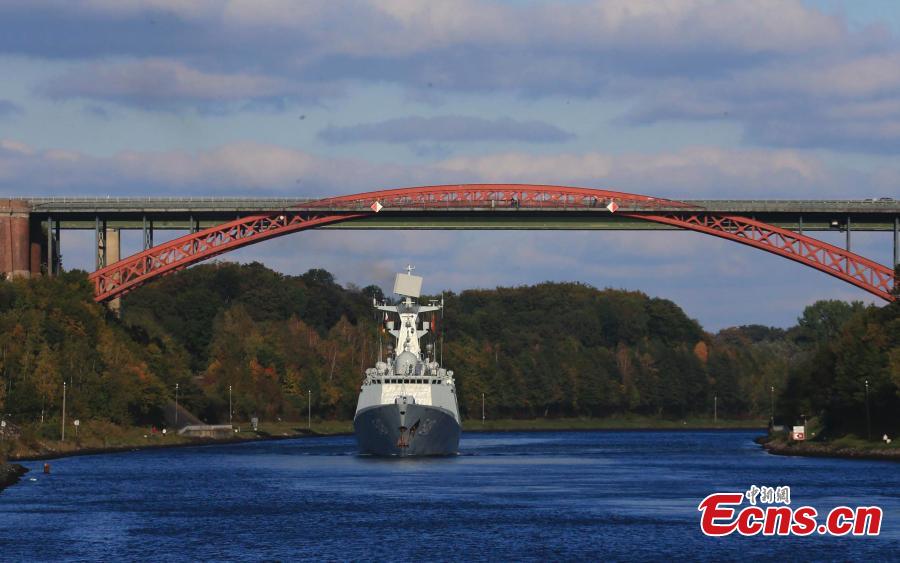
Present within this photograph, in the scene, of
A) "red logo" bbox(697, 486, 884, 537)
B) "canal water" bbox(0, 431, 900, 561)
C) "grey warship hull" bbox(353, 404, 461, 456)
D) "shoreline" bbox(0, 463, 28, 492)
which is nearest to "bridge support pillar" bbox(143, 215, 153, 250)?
"canal water" bbox(0, 431, 900, 561)

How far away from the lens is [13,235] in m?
129

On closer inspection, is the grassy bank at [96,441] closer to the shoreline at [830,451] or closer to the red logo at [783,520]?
the red logo at [783,520]

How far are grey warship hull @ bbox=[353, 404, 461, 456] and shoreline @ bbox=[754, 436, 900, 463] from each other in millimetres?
26437

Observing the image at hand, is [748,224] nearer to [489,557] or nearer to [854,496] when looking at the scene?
[854,496]

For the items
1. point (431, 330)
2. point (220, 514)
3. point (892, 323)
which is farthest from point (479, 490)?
point (892, 323)

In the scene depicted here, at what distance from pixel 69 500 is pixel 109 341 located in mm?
56015

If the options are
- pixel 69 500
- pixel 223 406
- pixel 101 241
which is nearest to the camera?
pixel 69 500

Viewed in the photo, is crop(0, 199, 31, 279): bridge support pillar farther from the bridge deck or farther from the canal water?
the canal water

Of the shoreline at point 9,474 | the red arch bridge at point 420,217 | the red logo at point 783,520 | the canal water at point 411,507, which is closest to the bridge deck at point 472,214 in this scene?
the red arch bridge at point 420,217

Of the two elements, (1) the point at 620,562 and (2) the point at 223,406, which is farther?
(2) the point at 223,406

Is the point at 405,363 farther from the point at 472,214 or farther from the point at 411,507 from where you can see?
the point at 411,507

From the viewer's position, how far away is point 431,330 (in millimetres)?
113000

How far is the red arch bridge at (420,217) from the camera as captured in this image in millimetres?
123062

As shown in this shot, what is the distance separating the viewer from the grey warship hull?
341 ft
